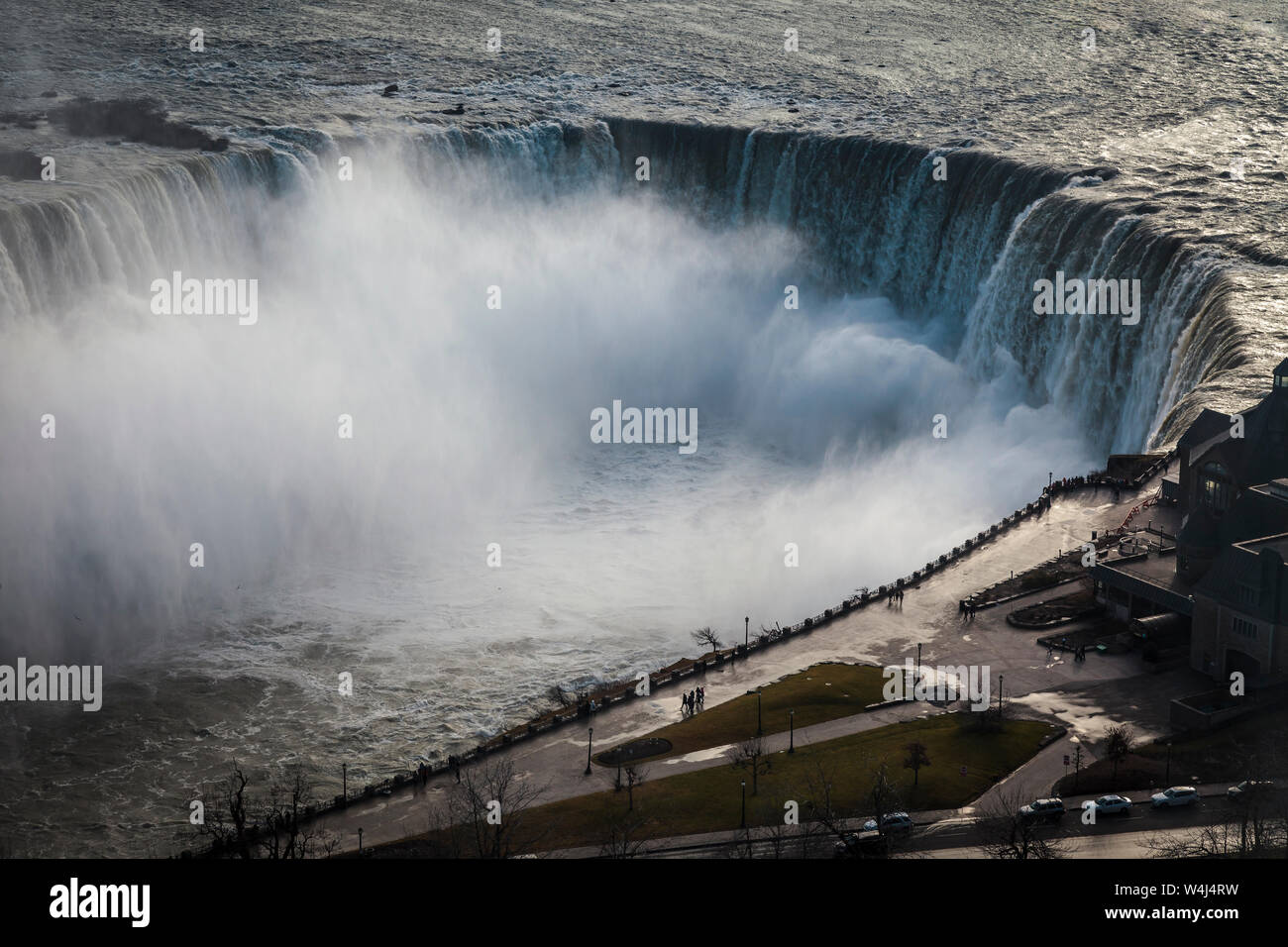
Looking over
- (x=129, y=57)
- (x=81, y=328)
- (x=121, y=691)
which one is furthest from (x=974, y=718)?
(x=129, y=57)

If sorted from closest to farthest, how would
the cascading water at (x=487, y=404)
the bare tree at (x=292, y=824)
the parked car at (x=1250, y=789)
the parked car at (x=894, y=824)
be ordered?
the parked car at (x=1250, y=789), the parked car at (x=894, y=824), the bare tree at (x=292, y=824), the cascading water at (x=487, y=404)

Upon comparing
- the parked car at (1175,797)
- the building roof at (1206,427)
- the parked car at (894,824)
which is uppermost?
the building roof at (1206,427)

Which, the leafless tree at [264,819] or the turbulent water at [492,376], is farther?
the turbulent water at [492,376]

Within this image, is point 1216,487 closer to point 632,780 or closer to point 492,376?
point 632,780

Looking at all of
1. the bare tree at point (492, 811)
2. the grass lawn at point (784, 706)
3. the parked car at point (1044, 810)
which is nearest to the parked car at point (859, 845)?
the parked car at point (1044, 810)

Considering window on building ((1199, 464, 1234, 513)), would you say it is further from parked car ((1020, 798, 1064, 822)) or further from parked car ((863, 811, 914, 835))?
parked car ((863, 811, 914, 835))

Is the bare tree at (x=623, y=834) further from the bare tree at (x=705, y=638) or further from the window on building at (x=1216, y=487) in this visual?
the window on building at (x=1216, y=487)
